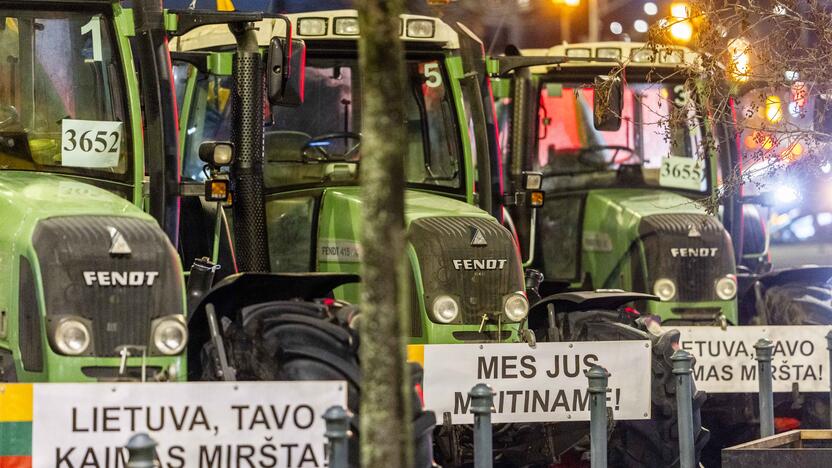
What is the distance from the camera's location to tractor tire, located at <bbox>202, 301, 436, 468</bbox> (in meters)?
8.87

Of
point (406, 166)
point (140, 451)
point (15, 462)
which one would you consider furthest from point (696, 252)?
point (140, 451)

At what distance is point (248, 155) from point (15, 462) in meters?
3.32

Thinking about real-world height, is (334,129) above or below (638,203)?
above

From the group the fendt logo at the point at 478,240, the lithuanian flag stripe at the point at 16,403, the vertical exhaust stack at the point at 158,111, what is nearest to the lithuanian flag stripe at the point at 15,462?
the lithuanian flag stripe at the point at 16,403

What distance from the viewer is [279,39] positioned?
10281mm

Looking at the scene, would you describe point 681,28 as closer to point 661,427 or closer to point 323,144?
point 323,144

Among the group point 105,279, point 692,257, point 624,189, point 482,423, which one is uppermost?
point 624,189

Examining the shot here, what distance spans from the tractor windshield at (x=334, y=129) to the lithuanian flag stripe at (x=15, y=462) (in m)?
3.66

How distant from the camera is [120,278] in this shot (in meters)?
8.67

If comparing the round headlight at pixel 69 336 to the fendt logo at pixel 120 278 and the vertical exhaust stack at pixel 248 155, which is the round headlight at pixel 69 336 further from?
the vertical exhaust stack at pixel 248 155

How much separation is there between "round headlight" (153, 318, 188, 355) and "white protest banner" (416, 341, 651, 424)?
1813 millimetres

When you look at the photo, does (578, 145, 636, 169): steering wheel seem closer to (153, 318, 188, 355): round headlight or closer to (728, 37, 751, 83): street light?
(728, 37, 751, 83): street light

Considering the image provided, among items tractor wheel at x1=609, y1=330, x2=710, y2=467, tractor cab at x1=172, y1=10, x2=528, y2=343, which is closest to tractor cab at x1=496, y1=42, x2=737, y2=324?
tractor cab at x1=172, y1=10, x2=528, y2=343

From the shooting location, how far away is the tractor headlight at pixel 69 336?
8523mm
